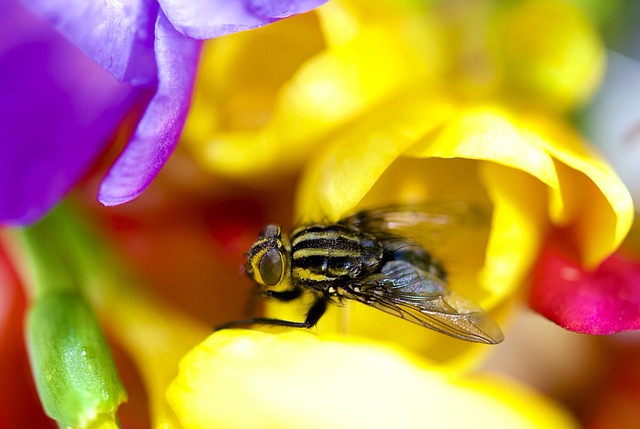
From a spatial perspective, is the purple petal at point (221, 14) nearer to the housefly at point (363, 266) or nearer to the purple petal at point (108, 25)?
the purple petal at point (108, 25)

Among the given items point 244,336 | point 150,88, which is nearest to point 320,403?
point 244,336

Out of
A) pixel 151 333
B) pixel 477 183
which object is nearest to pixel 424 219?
pixel 477 183

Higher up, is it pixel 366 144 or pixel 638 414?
pixel 366 144

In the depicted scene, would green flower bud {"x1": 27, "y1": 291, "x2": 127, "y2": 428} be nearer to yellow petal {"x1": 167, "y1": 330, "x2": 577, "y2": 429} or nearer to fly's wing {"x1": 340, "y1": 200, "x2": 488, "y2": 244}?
yellow petal {"x1": 167, "y1": 330, "x2": 577, "y2": 429}

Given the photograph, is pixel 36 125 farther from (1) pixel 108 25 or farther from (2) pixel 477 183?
(2) pixel 477 183

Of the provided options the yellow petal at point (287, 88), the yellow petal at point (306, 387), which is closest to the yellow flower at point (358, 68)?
the yellow petal at point (287, 88)

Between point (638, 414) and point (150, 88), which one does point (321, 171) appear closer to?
point (150, 88)
